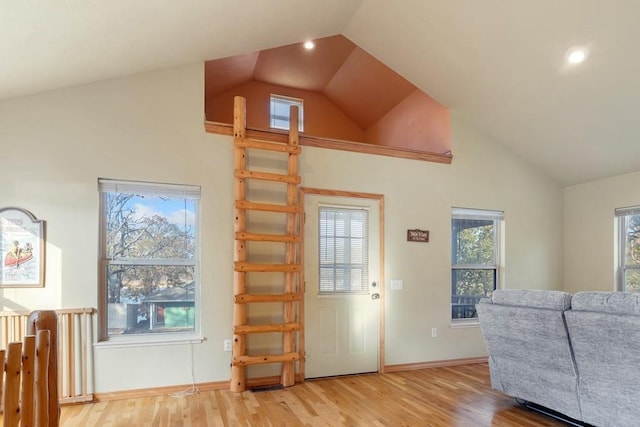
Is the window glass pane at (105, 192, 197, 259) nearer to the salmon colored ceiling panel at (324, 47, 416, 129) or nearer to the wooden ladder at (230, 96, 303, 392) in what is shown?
the wooden ladder at (230, 96, 303, 392)

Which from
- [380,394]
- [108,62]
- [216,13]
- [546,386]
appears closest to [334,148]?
[216,13]

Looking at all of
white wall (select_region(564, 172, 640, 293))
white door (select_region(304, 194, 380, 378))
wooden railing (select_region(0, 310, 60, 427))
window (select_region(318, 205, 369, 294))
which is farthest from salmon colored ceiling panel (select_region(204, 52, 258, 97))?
white wall (select_region(564, 172, 640, 293))

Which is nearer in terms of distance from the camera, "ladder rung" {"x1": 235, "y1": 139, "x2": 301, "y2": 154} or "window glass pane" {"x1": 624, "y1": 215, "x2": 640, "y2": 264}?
"ladder rung" {"x1": 235, "y1": 139, "x2": 301, "y2": 154}

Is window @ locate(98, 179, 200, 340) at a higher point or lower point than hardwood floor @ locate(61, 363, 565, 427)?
higher

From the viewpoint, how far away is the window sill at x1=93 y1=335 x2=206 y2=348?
337 centimetres

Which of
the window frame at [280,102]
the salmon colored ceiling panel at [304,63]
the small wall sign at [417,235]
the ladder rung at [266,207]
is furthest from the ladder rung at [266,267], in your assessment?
the salmon colored ceiling panel at [304,63]

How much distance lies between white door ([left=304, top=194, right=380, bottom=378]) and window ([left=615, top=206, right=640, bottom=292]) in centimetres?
316

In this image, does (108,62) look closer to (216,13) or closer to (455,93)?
(216,13)

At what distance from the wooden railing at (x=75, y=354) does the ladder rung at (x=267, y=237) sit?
4.74 ft

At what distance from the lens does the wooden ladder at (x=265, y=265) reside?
365cm

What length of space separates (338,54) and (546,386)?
441cm

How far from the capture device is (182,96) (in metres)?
3.74

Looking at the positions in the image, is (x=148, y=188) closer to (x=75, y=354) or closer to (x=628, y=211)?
(x=75, y=354)

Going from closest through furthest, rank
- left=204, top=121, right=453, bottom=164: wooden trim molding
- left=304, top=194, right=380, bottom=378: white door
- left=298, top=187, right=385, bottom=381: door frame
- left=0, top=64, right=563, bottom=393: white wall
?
1. left=0, top=64, right=563, bottom=393: white wall
2. left=204, top=121, right=453, bottom=164: wooden trim molding
3. left=298, top=187, right=385, bottom=381: door frame
4. left=304, top=194, right=380, bottom=378: white door
